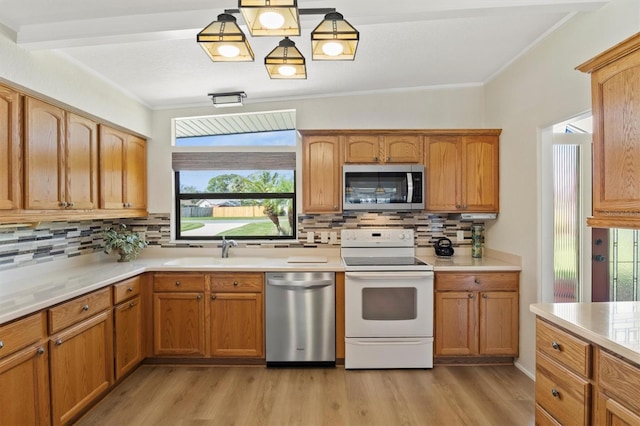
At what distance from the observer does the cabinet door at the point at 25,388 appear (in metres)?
1.75

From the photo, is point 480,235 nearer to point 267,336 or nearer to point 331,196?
point 331,196

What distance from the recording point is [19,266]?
2562 mm

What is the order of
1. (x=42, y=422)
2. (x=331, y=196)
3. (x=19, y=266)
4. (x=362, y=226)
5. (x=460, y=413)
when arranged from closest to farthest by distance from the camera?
(x=42, y=422), (x=460, y=413), (x=19, y=266), (x=331, y=196), (x=362, y=226)

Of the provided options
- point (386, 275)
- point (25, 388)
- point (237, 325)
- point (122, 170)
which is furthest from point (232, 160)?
point (25, 388)

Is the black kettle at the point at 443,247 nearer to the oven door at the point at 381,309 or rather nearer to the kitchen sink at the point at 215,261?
the oven door at the point at 381,309

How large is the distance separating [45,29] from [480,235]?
12.4 ft

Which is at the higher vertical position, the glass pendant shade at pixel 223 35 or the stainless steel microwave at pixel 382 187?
the glass pendant shade at pixel 223 35

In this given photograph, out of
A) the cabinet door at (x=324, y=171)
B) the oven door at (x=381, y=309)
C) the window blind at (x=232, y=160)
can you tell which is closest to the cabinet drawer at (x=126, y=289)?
the window blind at (x=232, y=160)

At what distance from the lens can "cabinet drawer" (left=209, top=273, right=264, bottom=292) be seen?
310cm

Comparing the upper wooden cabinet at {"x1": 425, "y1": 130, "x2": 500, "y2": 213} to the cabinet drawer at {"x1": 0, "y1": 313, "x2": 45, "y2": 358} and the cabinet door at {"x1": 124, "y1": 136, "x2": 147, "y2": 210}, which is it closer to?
the cabinet door at {"x1": 124, "y1": 136, "x2": 147, "y2": 210}

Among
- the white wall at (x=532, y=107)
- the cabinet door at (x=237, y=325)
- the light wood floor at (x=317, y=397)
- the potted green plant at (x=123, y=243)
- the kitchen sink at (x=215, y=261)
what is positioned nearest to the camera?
the white wall at (x=532, y=107)

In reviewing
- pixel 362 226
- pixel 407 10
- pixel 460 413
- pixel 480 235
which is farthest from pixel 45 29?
pixel 480 235

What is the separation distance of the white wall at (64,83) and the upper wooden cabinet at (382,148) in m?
2.05

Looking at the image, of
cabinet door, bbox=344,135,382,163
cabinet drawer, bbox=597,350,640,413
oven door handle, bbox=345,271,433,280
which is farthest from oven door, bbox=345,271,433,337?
cabinet drawer, bbox=597,350,640,413
